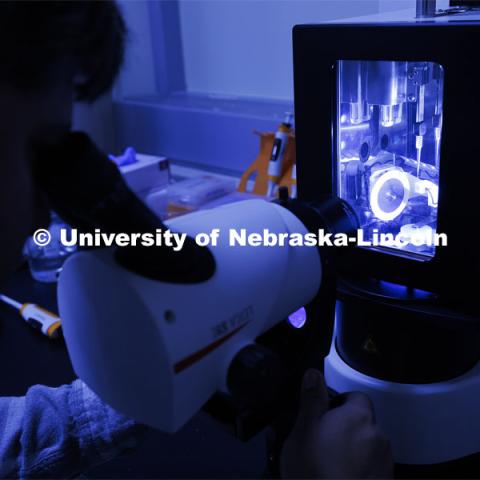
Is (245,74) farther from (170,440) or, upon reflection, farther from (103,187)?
(103,187)

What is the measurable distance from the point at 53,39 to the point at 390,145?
0.51 m

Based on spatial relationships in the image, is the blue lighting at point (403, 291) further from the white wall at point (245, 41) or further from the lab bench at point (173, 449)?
the white wall at point (245, 41)

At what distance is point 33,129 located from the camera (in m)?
0.40

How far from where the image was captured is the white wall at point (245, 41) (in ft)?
4.64

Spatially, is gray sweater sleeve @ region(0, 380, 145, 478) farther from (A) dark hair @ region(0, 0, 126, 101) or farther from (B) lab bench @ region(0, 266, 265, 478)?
(A) dark hair @ region(0, 0, 126, 101)

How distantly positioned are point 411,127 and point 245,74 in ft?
3.14

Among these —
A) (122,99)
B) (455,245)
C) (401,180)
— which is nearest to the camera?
(455,245)

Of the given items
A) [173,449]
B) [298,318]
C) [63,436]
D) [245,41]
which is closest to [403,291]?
[298,318]

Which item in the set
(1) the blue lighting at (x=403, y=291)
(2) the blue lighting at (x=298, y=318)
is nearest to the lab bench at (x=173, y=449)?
(2) the blue lighting at (x=298, y=318)

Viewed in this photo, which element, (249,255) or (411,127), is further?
(411,127)

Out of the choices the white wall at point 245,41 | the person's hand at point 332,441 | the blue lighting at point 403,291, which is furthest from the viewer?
the white wall at point 245,41

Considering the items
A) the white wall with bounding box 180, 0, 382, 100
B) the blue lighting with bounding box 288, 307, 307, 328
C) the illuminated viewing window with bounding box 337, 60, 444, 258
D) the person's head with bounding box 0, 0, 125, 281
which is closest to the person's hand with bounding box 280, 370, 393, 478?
the blue lighting with bounding box 288, 307, 307, 328

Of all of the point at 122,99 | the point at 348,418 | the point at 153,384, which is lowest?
the point at 348,418

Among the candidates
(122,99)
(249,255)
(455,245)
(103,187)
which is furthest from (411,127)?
(122,99)
